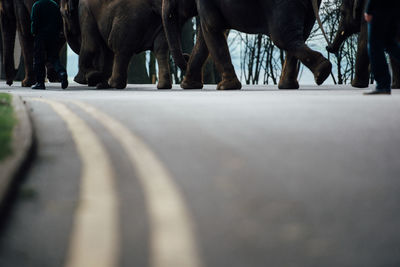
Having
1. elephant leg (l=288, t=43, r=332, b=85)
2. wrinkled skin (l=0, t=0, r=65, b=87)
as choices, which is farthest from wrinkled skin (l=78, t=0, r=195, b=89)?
elephant leg (l=288, t=43, r=332, b=85)

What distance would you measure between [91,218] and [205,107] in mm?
3136

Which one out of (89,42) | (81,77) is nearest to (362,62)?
(89,42)

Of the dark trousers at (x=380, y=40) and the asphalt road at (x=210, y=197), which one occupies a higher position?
the dark trousers at (x=380, y=40)

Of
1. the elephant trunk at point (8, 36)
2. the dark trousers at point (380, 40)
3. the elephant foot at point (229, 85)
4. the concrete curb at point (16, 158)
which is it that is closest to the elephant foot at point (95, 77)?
the elephant foot at point (229, 85)

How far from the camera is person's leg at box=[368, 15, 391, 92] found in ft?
22.5

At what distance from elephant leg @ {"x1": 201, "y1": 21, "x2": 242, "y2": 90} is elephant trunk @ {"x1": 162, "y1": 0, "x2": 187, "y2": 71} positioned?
0.58 m

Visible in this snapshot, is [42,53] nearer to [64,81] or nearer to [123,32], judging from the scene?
[64,81]

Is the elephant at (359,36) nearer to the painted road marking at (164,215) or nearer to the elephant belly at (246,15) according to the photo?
the elephant belly at (246,15)

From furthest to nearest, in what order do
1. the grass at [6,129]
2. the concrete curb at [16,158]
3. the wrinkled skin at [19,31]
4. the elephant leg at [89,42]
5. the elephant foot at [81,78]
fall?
the wrinkled skin at [19,31], the elephant foot at [81,78], the elephant leg at [89,42], the grass at [6,129], the concrete curb at [16,158]

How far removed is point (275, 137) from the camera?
3.59 meters

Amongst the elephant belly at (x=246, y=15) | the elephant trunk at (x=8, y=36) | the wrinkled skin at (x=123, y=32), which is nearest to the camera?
the elephant belly at (x=246, y=15)

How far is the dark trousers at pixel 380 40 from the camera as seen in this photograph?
6824 mm

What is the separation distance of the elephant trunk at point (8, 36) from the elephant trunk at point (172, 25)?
6.14 m

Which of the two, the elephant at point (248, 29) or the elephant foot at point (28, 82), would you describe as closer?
the elephant at point (248, 29)
